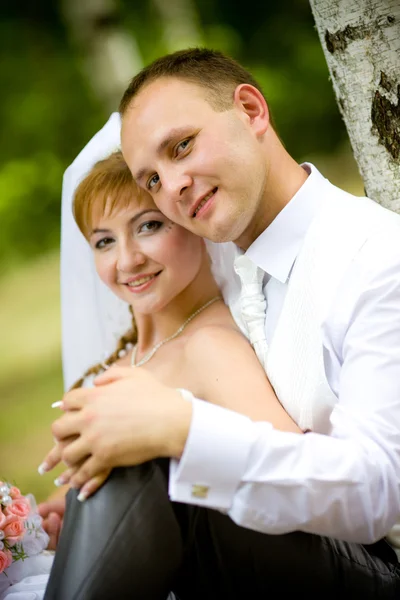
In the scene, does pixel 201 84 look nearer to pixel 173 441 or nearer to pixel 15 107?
pixel 173 441

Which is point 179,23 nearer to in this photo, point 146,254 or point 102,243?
point 102,243

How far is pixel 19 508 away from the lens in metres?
2.02

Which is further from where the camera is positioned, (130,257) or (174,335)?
(174,335)

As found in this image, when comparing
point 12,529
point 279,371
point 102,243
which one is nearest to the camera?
point 279,371

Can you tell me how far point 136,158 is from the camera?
73.2 inches

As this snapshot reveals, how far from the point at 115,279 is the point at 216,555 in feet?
3.13

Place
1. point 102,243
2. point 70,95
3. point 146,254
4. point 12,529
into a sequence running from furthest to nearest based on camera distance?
1. point 70,95
2. point 102,243
3. point 146,254
4. point 12,529

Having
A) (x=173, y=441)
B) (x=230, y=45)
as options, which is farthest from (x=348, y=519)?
(x=230, y=45)

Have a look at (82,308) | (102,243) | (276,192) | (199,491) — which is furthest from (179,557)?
(82,308)

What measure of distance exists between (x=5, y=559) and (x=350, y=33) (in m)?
1.78

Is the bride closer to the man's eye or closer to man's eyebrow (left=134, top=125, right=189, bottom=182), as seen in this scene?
the man's eye

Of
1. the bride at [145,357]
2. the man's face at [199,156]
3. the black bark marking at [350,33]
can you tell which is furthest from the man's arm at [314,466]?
the black bark marking at [350,33]

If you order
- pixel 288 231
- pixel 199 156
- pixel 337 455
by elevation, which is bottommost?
pixel 337 455

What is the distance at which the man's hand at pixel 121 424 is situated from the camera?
1358mm
